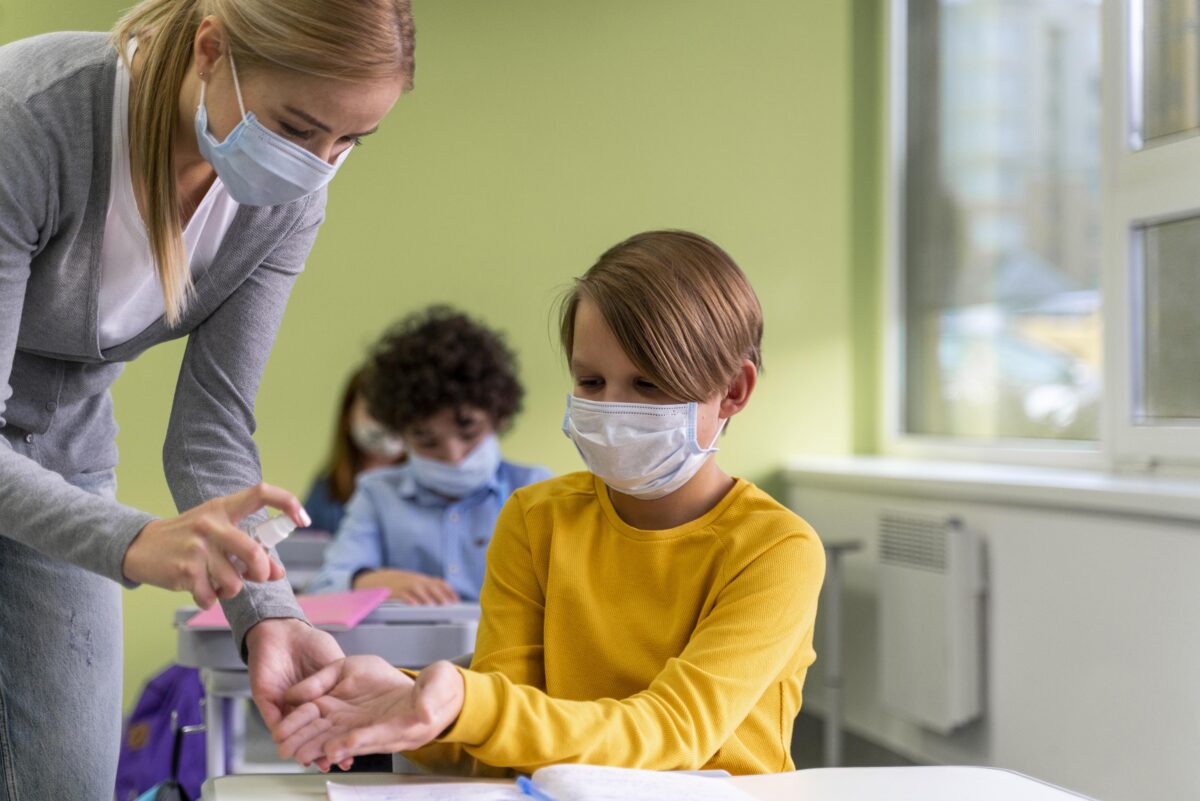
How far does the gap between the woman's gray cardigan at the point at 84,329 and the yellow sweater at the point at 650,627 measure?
266mm

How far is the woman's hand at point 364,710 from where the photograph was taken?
965 millimetres

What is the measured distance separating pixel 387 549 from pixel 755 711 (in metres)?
1.63

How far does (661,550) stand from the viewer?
1.33m

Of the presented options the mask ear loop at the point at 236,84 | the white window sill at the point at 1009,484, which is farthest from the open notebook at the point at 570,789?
the white window sill at the point at 1009,484

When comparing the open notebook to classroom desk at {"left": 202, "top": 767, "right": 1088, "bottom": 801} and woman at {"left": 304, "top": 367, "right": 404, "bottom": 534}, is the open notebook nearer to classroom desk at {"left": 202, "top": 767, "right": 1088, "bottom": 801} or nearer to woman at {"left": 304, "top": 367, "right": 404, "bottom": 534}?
classroom desk at {"left": 202, "top": 767, "right": 1088, "bottom": 801}

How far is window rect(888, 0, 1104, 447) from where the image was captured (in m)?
3.11

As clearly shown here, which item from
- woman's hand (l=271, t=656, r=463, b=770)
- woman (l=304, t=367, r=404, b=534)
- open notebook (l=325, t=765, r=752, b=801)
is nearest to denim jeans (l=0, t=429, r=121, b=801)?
woman's hand (l=271, t=656, r=463, b=770)

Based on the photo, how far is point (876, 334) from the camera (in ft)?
13.1

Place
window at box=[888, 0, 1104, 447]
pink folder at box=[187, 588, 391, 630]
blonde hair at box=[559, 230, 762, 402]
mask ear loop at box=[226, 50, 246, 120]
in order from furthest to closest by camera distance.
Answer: window at box=[888, 0, 1104, 447]
pink folder at box=[187, 588, 391, 630]
blonde hair at box=[559, 230, 762, 402]
mask ear loop at box=[226, 50, 246, 120]

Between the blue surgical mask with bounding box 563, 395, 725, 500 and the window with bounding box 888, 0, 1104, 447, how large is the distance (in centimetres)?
182

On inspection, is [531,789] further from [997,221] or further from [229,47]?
[997,221]

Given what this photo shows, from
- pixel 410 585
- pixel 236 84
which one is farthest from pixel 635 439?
pixel 410 585

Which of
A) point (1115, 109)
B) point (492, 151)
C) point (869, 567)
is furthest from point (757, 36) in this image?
point (869, 567)

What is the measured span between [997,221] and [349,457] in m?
1.93
